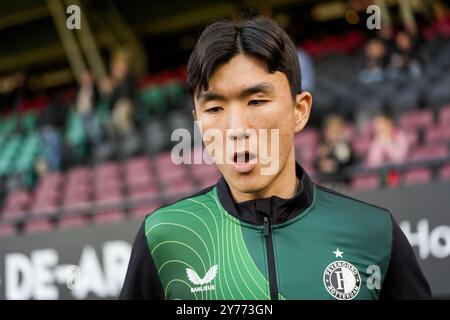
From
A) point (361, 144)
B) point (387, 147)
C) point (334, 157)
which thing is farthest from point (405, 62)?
point (334, 157)

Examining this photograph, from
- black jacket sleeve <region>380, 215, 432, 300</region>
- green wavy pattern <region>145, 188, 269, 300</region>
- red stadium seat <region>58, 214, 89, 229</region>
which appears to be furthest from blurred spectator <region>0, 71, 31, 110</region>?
black jacket sleeve <region>380, 215, 432, 300</region>

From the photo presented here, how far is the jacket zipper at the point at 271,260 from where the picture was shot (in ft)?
7.40

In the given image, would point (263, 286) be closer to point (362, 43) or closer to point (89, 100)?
point (89, 100)

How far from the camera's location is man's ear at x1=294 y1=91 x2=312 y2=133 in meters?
2.34

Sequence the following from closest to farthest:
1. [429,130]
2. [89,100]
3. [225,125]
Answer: [225,125] → [429,130] → [89,100]

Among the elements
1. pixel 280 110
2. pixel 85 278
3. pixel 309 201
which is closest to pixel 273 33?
pixel 280 110

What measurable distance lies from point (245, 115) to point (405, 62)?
9.25 m

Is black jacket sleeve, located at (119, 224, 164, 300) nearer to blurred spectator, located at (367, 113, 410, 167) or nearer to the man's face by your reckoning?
the man's face

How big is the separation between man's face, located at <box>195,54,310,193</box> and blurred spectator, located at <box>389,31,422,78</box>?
29.3 ft

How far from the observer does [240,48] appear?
86.5 inches

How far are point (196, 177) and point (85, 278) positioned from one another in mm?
2400

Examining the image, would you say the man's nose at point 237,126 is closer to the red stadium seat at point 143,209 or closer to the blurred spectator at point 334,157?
the blurred spectator at point 334,157

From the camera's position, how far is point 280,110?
2.23 metres

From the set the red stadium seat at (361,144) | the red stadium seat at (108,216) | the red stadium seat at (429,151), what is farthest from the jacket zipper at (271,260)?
the red stadium seat at (361,144)
